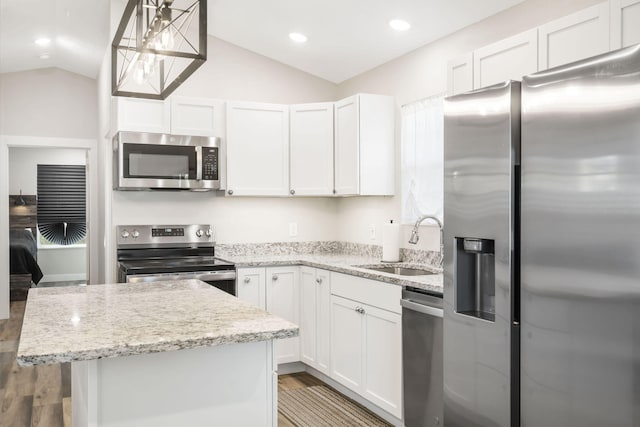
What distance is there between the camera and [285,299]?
401cm

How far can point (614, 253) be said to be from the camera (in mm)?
1665

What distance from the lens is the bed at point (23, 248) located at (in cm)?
761

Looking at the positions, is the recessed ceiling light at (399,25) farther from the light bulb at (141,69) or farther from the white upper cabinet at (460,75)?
→ the light bulb at (141,69)

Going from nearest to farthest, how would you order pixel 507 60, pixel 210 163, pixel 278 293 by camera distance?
pixel 507 60 → pixel 278 293 → pixel 210 163

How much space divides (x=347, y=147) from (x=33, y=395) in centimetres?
275

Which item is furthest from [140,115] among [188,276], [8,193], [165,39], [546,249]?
[8,193]

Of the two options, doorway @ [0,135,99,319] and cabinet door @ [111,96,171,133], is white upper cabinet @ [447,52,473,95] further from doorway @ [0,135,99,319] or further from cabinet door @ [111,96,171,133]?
doorway @ [0,135,99,319]

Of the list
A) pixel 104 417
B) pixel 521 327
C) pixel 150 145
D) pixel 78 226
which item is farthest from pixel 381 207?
pixel 78 226

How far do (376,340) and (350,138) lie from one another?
1524 mm

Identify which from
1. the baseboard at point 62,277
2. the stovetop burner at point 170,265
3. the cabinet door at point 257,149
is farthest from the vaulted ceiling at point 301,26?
the baseboard at point 62,277

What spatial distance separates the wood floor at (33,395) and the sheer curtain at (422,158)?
101 inches

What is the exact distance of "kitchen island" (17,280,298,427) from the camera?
1.49m

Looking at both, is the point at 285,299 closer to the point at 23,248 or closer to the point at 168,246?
the point at 168,246

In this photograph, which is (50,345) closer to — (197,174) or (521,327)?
(521,327)
